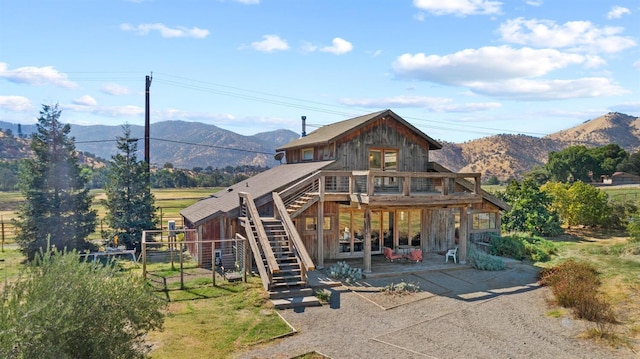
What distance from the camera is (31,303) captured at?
5.21m

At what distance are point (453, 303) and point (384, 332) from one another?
3.35 metres

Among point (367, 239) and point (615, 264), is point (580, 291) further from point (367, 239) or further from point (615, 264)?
point (367, 239)

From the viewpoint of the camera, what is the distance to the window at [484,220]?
69.2 feet

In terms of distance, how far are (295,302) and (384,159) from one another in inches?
386

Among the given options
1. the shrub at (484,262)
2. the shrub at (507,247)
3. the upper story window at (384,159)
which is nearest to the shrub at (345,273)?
the shrub at (484,262)

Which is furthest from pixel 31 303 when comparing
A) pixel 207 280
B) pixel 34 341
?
pixel 207 280

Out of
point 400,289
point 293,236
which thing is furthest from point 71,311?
point 400,289

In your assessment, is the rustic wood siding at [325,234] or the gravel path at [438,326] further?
the rustic wood siding at [325,234]

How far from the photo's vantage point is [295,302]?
11.9 m

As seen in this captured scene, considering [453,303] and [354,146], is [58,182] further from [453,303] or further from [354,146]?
[453,303]

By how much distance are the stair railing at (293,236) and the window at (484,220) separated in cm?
1095

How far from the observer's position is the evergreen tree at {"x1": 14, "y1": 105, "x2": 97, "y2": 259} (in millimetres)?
20172

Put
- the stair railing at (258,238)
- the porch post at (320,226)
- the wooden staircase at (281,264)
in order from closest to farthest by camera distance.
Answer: the wooden staircase at (281,264), the stair railing at (258,238), the porch post at (320,226)

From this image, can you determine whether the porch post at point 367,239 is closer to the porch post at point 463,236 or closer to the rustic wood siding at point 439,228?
the porch post at point 463,236
